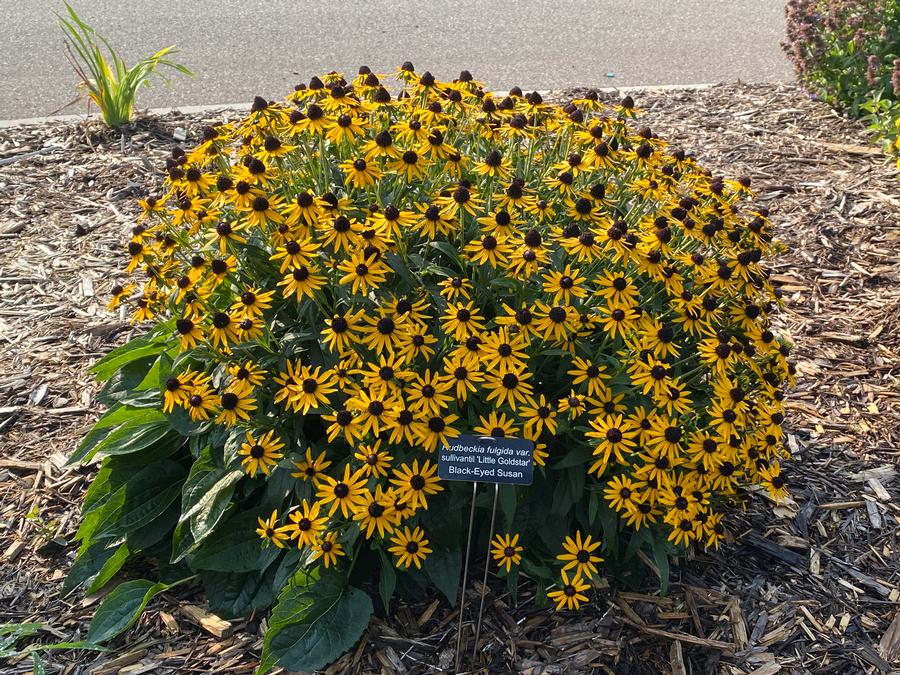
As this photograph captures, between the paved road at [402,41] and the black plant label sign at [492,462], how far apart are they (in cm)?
529

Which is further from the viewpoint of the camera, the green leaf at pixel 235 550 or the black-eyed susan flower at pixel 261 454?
the green leaf at pixel 235 550

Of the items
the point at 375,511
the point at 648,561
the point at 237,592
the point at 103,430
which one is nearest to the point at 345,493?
the point at 375,511

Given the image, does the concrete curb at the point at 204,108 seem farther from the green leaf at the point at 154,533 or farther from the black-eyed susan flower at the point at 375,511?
the black-eyed susan flower at the point at 375,511

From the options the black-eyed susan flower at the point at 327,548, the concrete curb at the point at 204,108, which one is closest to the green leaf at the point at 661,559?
the black-eyed susan flower at the point at 327,548

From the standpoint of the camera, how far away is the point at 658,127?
602 cm

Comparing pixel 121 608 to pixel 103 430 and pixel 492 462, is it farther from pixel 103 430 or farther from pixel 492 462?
pixel 492 462

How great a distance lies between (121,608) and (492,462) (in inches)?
52.9

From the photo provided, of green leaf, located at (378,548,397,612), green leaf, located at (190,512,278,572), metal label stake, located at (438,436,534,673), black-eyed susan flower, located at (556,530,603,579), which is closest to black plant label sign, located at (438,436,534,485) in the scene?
metal label stake, located at (438,436,534,673)

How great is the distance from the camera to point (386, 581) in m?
2.60

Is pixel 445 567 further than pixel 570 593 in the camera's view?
Yes

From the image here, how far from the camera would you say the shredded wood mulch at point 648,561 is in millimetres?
2676

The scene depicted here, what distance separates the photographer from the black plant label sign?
7.39 ft

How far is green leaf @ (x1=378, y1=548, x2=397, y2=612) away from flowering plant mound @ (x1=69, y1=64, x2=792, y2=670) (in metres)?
0.01

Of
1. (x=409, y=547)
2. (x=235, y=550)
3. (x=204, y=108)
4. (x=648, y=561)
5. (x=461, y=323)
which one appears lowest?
(x=648, y=561)
